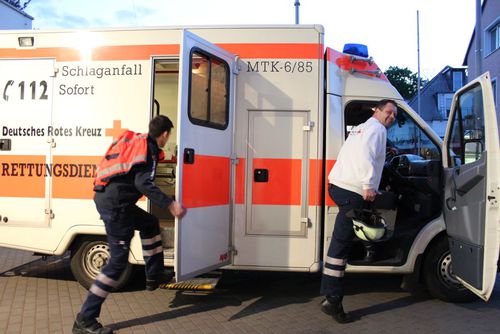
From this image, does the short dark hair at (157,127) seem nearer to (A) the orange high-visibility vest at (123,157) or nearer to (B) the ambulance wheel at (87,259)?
(A) the orange high-visibility vest at (123,157)

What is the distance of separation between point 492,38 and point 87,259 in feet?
73.6

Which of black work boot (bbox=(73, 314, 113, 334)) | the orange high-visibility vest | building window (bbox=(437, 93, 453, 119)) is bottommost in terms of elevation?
black work boot (bbox=(73, 314, 113, 334))

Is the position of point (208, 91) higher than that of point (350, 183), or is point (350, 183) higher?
point (208, 91)

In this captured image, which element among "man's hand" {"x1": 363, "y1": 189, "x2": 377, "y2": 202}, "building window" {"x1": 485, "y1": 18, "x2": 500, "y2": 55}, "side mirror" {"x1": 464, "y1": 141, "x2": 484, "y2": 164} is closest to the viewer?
"side mirror" {"x1": 464, "y1": 141, "x2": 484, "y2": 164}

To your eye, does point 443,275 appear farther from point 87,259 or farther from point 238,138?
point 87,259

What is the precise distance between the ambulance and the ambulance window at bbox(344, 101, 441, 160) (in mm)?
51

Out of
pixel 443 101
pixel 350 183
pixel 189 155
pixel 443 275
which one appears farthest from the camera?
pixel 443 101

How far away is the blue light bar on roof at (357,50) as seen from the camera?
202 inches

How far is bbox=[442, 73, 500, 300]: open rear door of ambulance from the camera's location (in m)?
3.83

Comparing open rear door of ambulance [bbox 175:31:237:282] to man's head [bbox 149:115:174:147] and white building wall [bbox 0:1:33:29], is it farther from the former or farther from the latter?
white building wall [bbox 0:1:33:29]

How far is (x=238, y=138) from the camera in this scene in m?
4.89

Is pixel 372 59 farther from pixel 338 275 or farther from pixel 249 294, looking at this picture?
pixel 249 294

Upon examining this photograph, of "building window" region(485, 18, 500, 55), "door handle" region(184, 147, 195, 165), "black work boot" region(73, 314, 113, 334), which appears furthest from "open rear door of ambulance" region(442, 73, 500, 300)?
"building window" region(485, 18, 500, 55)

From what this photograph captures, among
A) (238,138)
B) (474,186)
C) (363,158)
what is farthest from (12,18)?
(474,186)
